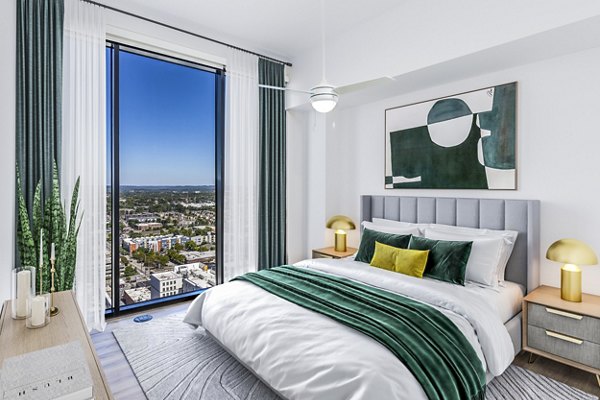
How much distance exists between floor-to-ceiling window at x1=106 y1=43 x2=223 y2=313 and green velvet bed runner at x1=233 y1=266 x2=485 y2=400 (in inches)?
70.5

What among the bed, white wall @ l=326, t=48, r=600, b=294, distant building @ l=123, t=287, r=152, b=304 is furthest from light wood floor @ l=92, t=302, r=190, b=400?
white wall @ l=326, t=48, r=600, b=294

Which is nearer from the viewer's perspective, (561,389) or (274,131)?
(561,389)

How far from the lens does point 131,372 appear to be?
242 cm

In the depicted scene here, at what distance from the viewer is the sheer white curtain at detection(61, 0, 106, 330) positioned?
9.37 ft

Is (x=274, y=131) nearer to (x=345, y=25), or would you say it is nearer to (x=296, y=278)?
(x=345, y=25)

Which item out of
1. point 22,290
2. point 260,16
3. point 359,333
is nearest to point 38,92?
point 22,290

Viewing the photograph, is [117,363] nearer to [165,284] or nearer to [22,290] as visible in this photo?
[22,290]

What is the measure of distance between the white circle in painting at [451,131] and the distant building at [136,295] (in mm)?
3512

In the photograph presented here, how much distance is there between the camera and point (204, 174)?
401 centimetres

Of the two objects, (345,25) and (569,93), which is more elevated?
(345,25)

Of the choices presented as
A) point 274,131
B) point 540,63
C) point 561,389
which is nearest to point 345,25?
point 274,131

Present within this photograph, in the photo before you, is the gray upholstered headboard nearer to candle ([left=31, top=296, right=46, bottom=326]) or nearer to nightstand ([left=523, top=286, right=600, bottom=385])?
nightstand ([left=523, top=286, right=600, bottom=385])

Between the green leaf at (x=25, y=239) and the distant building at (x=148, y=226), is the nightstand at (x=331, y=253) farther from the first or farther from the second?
the green leaf at (x=25, y=239)

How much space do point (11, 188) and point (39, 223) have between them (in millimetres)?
376
